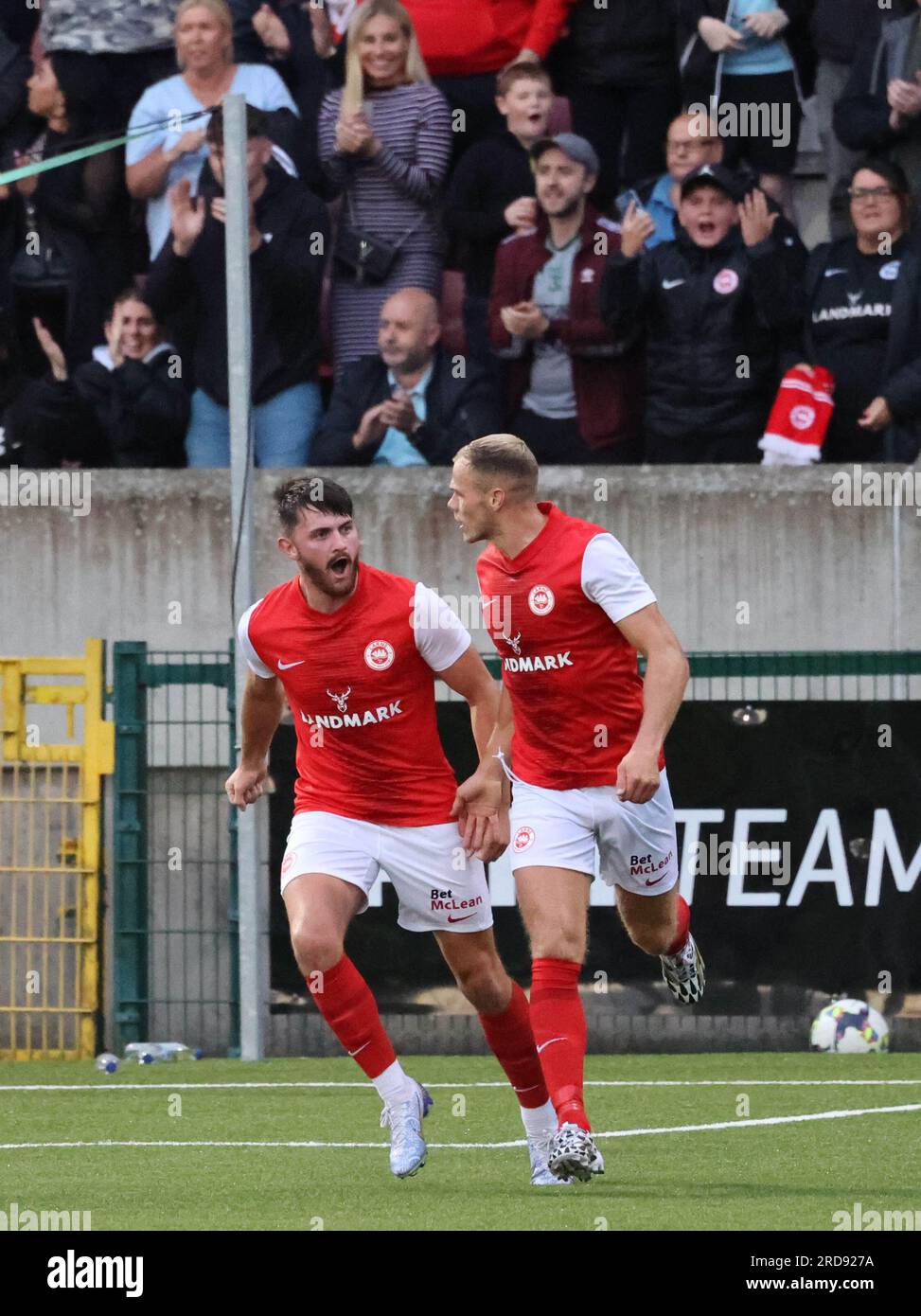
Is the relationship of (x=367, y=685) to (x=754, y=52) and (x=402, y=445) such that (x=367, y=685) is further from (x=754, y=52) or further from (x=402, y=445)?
(x=754, y=52)

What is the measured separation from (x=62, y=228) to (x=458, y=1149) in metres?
8.47

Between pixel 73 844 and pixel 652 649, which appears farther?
pixel 73 844

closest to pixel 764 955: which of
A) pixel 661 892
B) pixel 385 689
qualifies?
pixel 661 892

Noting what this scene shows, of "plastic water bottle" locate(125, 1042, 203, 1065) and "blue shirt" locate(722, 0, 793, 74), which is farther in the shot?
"blue shirt" locate(722, 0, 793, 74)

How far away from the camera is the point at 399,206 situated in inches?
565

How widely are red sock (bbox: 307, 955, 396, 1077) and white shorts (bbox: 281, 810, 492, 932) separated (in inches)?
10.5

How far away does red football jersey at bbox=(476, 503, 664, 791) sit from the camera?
7156mm

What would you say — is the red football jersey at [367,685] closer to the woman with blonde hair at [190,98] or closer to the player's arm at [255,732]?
the player's arm at [255,732]

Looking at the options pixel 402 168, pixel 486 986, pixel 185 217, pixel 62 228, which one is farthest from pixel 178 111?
pixel 486 986

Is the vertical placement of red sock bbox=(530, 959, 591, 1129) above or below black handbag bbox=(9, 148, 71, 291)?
below

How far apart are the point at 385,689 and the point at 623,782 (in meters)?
0.99

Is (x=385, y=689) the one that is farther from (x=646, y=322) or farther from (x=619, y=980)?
(x=646, y=322)

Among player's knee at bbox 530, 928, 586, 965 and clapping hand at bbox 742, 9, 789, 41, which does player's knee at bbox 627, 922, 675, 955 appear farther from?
clapping hand at bbox 742, 9, 789, 41

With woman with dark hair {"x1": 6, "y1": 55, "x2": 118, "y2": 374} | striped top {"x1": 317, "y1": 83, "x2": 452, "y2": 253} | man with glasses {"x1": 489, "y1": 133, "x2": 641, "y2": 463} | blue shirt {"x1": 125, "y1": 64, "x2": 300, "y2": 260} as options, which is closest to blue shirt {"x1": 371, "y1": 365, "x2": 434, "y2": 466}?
man with glasses {"x1": 489, "y1": 133, "x2": 641, "y2": 463}
